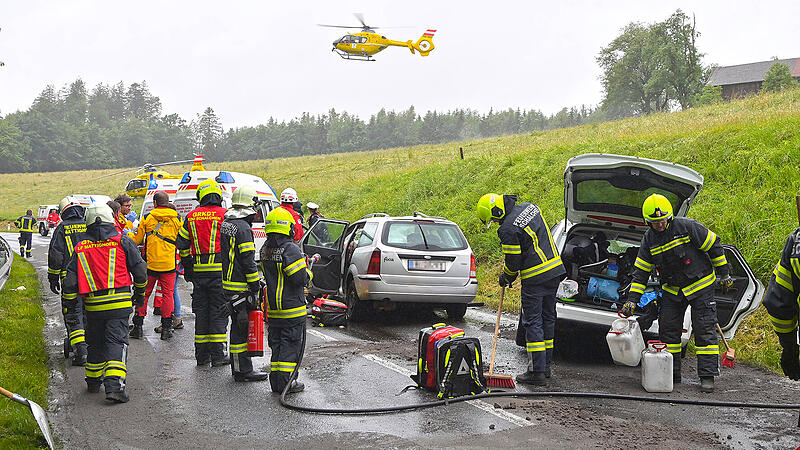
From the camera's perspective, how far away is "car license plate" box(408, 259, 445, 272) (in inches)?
388

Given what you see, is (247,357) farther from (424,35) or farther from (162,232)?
(424,35)

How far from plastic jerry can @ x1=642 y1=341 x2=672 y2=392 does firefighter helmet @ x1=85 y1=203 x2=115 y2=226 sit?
17.2 ft

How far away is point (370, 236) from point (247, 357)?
3.62 m

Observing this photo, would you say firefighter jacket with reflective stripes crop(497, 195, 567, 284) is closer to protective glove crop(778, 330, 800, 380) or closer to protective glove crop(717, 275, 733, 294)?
protective glove crop(717, 275, 733, 294)

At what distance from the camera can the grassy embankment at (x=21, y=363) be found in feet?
17.3

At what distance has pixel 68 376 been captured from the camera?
7.29 m

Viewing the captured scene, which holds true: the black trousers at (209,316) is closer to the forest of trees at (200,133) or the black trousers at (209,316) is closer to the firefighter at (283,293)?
the firefighter at (283,293)

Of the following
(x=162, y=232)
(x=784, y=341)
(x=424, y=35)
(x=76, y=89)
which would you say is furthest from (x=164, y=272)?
(x=76, y=89)

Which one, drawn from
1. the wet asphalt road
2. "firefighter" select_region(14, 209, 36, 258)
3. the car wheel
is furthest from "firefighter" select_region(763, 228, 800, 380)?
"firefighter" select_region(14, 209, 36, 258)

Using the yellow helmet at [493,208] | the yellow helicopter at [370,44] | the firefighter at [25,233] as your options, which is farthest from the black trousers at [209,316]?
the yellow helicopter at [370,44]

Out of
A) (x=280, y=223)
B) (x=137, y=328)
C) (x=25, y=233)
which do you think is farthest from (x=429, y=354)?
(x=25, y=233)

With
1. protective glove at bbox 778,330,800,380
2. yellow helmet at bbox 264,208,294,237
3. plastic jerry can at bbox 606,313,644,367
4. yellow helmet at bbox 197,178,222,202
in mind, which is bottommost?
plastic jerry can at bbox 606,313,644,367

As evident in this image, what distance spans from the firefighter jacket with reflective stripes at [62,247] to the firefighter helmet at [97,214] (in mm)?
851

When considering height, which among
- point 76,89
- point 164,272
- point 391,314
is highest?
point 76,89
